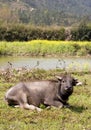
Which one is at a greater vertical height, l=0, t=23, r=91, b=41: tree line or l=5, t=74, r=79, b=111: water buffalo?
l=5, t=74, r=79, b=111: water buffalo

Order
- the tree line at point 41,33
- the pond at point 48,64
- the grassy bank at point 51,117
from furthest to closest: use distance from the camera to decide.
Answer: the tree line at point 41,33, the pond at point 48,64, the grassy bank at point 51,117

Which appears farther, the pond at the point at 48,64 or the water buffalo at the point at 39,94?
the pond at the point at 48,64

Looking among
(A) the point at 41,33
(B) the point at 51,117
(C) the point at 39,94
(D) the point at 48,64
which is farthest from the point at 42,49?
(B) the point at 51,117

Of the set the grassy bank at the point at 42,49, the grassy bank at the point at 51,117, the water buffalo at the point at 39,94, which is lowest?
the grassy bank at the point at 42,49

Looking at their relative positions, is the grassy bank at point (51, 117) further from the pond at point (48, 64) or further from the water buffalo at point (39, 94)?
the pond at point (48, 64)

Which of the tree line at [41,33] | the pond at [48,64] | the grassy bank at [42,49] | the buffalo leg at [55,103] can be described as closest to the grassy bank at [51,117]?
the buffalo leg at [55,103]

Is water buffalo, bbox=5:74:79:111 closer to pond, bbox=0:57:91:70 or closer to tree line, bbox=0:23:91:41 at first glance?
pond, bbox=0:57:91:70

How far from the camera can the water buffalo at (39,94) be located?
10.0m

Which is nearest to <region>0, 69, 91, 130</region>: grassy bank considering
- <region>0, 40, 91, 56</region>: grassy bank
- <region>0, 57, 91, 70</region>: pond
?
<region>0, 57, 91, 70</region>: pond

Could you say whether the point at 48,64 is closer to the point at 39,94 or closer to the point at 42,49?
the point at 42,49

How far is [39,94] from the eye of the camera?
1018cm

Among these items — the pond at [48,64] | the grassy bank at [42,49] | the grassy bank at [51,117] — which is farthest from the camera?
the grassy bank at [42,49]

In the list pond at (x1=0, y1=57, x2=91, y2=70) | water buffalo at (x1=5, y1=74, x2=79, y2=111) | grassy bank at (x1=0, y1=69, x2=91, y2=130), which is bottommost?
pond at (x1=0, y1=57, x2=91, y2=70)

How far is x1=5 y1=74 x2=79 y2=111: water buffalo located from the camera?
10016 millimetres
